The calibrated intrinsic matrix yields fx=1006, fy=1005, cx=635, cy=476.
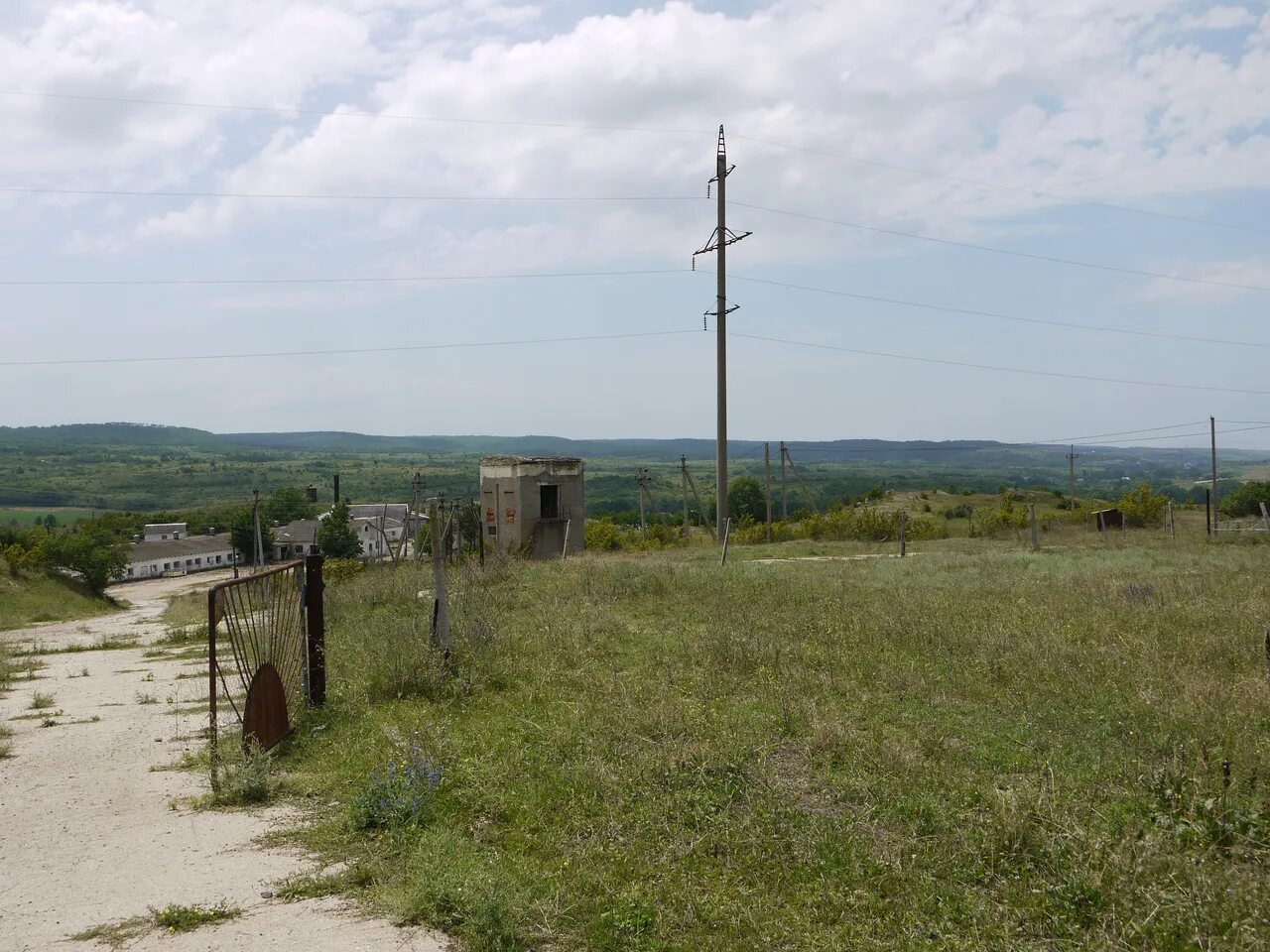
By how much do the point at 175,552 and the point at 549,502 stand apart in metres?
63.5

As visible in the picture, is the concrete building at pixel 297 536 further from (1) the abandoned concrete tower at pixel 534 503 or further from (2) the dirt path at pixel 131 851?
(2) the dirt path at pixel 131 851

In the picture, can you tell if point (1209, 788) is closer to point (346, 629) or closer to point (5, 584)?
point (346, 629)

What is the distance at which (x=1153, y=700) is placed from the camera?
8.37m

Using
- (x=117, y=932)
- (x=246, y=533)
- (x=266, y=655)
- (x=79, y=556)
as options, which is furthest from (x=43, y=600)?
(x=117, y=932)

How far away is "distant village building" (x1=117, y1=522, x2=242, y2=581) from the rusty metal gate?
72976mm

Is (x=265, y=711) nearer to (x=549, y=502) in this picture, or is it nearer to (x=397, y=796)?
(x=397, y=796)

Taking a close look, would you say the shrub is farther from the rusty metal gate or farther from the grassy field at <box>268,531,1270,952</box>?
the rusty metal gate

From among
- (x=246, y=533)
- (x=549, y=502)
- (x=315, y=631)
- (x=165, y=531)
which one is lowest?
(x=165, y=531)

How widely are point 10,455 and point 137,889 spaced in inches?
6578

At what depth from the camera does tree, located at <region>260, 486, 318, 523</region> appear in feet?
227

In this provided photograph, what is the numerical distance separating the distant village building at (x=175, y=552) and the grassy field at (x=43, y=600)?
3551cm

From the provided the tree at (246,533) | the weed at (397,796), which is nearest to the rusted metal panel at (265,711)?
the weed at (397,796)

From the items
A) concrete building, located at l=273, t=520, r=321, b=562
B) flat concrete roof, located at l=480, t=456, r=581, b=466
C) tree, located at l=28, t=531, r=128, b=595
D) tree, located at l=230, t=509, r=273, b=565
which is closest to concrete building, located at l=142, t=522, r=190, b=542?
concrete building, located at l=273, t=520, r=321, b=562

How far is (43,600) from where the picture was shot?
123ft
